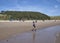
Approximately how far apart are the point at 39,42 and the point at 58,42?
1290 mm

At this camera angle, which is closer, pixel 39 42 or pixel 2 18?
pixel 39 42

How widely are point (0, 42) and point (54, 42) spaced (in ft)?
11.9

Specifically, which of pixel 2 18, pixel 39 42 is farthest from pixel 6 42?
pixel 2 18

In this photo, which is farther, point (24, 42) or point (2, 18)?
point (2, 18)

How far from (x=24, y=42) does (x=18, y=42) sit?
16.8 inches

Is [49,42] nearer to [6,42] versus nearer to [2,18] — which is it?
[6,42]

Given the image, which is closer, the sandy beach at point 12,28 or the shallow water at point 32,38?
the shallow water at point 32,38

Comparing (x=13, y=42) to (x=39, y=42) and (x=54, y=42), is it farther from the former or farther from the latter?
(x=54, y=42)

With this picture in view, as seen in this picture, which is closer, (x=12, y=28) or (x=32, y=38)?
(x=32, y=38)

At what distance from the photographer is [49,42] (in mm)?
10555

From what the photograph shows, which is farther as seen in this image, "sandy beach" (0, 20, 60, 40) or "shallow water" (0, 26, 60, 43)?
"sandy beach" (0, 20, 60, 40)

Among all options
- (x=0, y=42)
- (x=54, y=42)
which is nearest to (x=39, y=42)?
(x=54, y=42)

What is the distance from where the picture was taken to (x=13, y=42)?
10.4 m

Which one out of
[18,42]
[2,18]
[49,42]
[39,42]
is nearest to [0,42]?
[18,42]
